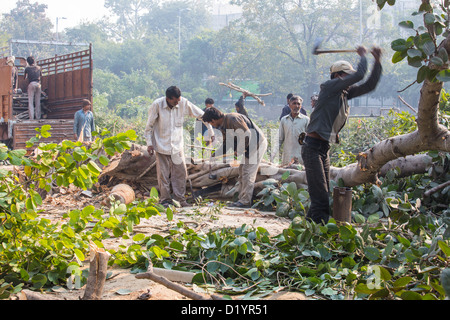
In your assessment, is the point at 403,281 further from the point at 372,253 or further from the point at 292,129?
the point at 292,129

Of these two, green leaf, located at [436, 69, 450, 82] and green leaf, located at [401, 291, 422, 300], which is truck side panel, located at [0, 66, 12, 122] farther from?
green leaf, located at [401, 291, 422, 300]

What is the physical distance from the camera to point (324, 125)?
14.3 feet

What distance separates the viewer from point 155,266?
3.54 meters

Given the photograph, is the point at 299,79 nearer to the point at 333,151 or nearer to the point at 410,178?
the point at 333,151

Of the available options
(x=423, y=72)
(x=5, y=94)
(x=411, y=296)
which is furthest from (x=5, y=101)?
(x=411, y=296)

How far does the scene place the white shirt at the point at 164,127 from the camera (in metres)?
6.80

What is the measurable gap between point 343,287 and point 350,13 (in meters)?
30.1

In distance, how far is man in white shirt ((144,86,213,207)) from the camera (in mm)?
6801

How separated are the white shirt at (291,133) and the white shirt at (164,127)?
1.79 m

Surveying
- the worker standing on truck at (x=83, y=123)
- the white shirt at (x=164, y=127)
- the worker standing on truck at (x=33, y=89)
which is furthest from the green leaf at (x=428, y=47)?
the worker standing on truck at (x=33, y=89)

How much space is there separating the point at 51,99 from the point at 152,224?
372 inches

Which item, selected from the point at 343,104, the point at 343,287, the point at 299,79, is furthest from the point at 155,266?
the point at 299,79

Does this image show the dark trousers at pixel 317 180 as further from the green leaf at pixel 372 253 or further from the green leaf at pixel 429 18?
the green leaf at pixel 429 18

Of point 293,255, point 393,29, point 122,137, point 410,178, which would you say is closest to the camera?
point 122,137
